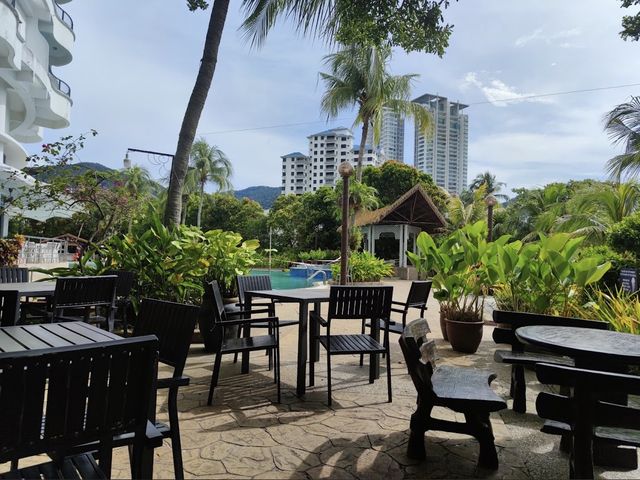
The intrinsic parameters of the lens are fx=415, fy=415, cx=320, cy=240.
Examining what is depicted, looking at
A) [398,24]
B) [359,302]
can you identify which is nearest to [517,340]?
[359,302]

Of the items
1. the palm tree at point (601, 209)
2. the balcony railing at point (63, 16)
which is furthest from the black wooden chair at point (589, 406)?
the balcony railing at point (63, 16)

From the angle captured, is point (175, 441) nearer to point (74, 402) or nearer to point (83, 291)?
point (74, 402)

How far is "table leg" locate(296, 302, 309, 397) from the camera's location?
11.6 feet

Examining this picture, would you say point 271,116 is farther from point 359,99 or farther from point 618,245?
point 618,245

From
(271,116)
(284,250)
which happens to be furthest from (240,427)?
(284,250)

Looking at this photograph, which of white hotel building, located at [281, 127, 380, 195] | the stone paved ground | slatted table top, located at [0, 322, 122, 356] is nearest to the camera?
slatted table top, located at [0, 322, 122, 356]

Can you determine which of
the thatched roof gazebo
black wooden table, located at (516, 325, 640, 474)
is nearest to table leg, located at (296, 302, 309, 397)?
black wooden table, located at (516, 325, 640, 474)

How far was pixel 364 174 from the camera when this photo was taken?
97.7ft

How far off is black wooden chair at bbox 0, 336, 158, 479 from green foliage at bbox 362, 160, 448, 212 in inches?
1038

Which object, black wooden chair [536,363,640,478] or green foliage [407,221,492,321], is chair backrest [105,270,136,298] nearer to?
green foliage [407,221,492,321]

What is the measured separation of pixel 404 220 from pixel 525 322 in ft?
54.8

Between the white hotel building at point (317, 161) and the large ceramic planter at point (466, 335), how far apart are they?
104 meters

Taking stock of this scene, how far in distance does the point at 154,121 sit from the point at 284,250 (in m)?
20.1

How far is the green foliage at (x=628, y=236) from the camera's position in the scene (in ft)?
20.8
